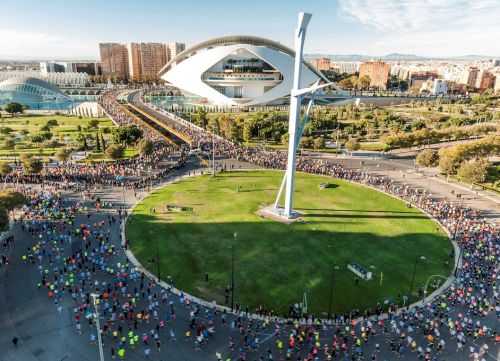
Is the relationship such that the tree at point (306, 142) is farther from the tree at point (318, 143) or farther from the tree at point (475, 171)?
the tree at point (475, 171)

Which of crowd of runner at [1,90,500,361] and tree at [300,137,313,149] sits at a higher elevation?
tree at [300,137,313,149]

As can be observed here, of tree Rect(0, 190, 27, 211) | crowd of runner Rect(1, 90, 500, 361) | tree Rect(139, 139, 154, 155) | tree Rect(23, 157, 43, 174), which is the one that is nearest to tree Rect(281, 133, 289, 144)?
tree Rect(139, 139, 154, 155)

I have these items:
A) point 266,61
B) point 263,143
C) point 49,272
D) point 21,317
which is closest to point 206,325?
point 21,317

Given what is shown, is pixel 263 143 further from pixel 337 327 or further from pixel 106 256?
pixel 337 327

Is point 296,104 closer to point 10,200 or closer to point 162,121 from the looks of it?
point 10,200

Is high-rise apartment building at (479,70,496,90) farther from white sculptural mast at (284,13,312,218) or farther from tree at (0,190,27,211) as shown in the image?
tree at (0,190,27,211)

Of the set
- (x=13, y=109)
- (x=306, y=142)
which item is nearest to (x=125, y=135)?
(x=306, y=142)
